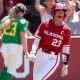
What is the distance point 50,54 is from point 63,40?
0.32 m

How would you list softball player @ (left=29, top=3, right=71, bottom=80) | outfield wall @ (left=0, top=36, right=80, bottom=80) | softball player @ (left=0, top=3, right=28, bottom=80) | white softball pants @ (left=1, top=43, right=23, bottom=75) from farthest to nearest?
outfield wall @ (left=0, top=36, right=80, bottom=80), white softball pants @ (left=1, top=43, right=23, bottom=75), softball player @ (left=0, top=3, right=28, bottom=80), softball player @ (left=29, top=3, right=71, bottom=80)

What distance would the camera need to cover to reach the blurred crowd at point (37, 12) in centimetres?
865

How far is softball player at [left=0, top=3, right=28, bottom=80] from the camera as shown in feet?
23.2

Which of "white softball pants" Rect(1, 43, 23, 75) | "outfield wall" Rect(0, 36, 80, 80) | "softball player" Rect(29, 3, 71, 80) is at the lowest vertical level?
"outfield wall" Rect(0, 36, 80, 80)

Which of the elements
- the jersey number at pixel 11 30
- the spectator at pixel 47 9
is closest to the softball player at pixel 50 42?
the jersey number at pixel 11 30

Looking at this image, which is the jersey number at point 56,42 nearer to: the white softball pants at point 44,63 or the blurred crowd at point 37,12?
the white softball pants at point 44,63

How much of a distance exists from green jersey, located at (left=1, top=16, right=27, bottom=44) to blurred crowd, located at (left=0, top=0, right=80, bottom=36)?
56.0 inches

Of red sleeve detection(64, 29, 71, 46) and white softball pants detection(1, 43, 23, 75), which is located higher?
red sleeve detection(64, 29, 71, 46)

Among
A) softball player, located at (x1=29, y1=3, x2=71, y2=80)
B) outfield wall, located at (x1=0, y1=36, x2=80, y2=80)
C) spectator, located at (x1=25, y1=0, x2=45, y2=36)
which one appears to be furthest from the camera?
spectator, located at (x1=25, y1=0, x2=45, y2=36)

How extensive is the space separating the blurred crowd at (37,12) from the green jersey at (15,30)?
1.42 m

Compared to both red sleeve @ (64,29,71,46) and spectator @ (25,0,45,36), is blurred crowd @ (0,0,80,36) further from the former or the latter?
red sleeve @ (64,29,71,46)

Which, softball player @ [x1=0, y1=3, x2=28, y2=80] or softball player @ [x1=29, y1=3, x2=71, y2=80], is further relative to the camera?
softball player @ [x1=0, y1=3, x2=28, y2=80]

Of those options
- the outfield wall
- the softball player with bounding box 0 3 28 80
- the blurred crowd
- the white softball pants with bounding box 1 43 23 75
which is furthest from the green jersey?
the blurred crowd

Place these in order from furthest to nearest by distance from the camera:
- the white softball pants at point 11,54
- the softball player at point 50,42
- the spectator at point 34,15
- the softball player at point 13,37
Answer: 1. the spectator at point 34,15
2. the white softball pants at point 11,54
3. the softball player at point 13,37
4. the softball player at point 50,42
